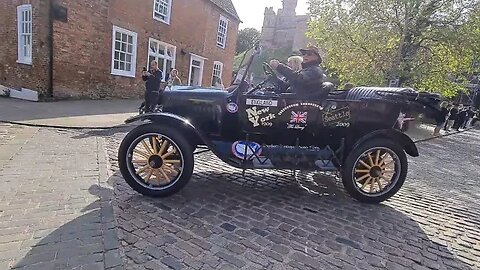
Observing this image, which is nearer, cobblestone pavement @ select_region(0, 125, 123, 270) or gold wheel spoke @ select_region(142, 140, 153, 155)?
cobblestone pavement @ select_region(0, 125, 123, 270)

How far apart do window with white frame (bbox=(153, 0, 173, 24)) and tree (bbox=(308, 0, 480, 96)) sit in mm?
7800

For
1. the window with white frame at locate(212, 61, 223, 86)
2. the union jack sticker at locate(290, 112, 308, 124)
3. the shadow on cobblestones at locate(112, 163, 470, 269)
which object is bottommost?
Result: the shadow on cobblestones at locate(112, 163, 470, 269)

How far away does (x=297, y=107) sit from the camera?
4055 mm

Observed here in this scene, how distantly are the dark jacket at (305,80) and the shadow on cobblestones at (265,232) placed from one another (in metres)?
1.42

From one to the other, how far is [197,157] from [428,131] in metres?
15.0

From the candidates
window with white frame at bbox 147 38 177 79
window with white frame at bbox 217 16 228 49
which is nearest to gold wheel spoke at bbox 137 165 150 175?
window with white frame at bbox 147 38 177 79

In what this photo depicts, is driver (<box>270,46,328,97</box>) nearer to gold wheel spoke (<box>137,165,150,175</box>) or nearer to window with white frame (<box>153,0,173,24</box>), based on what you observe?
gold wheel spoke (<box>137,165,150,175</box>)

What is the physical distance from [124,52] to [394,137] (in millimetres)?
13041

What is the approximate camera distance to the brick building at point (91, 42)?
11180 millimetres

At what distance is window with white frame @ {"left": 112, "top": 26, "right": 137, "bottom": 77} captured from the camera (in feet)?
45.1

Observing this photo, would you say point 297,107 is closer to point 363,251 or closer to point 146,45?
point 363,251

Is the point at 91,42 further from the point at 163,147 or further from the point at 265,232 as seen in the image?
the point at 265,232

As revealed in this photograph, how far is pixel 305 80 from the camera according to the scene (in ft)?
13.2

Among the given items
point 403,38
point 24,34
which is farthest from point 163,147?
point 403,38
